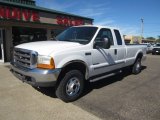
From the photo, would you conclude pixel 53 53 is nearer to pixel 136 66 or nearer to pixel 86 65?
pixel 86 65

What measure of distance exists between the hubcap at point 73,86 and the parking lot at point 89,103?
28 cm

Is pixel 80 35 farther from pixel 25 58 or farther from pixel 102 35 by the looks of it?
pixel 25 58

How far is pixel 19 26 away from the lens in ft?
43.6

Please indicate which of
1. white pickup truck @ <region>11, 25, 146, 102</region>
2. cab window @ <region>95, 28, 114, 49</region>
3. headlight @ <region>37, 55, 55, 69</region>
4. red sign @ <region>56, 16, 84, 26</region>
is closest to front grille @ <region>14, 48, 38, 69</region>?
white pickup truck @ <region>11, 25, 146, 102</region>

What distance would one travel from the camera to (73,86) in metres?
5.27

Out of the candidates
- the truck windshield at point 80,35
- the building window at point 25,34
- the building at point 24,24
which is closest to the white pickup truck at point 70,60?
the truck windshield at point 80,35

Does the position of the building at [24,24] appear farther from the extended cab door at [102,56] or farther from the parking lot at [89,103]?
the extended cab door at [102,56]

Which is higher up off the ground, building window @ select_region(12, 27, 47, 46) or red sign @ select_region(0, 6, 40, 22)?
red sign @ select_region(0, 6, 40, 22)

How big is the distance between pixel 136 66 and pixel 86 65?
4329 mm

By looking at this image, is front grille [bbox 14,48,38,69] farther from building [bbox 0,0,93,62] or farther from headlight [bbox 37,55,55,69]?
building [bbox 0,0,93,62]

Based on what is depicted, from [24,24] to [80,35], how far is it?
333 inches

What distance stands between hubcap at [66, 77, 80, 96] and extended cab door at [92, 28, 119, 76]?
70cm

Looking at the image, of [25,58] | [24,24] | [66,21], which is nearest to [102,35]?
[25,58]

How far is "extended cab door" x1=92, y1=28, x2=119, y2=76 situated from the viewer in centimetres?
577
